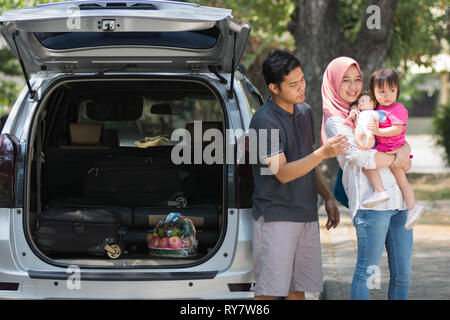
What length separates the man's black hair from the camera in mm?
3891

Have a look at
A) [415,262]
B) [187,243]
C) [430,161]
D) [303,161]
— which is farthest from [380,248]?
[430,161]

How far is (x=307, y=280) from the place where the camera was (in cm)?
403

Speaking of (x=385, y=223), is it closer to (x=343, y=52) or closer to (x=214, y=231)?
(x=214, y=231)

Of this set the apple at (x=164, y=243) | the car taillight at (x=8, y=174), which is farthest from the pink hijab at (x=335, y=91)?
the car taillight at (x=8, y=174)

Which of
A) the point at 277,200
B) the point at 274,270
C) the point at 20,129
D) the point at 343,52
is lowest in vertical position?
the point at 274,270

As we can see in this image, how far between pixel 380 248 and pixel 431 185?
32.7 feet

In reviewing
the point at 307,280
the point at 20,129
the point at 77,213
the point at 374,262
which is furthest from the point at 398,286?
the point at 20,129

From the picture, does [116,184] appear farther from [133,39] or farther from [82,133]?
[133,39]

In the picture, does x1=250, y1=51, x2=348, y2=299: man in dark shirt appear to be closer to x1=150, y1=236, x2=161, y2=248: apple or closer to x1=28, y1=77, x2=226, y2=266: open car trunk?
x1=28, y1=77, x2=226, y2=266: open car trunk

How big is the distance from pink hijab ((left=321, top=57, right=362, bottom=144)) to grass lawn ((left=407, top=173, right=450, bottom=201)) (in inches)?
304

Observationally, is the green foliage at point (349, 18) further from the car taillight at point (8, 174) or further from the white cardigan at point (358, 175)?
the car taillight at point (8, 174)

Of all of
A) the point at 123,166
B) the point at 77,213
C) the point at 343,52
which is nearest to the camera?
the point at 77,213

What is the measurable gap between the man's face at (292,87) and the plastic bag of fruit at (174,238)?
1041 millimetres
